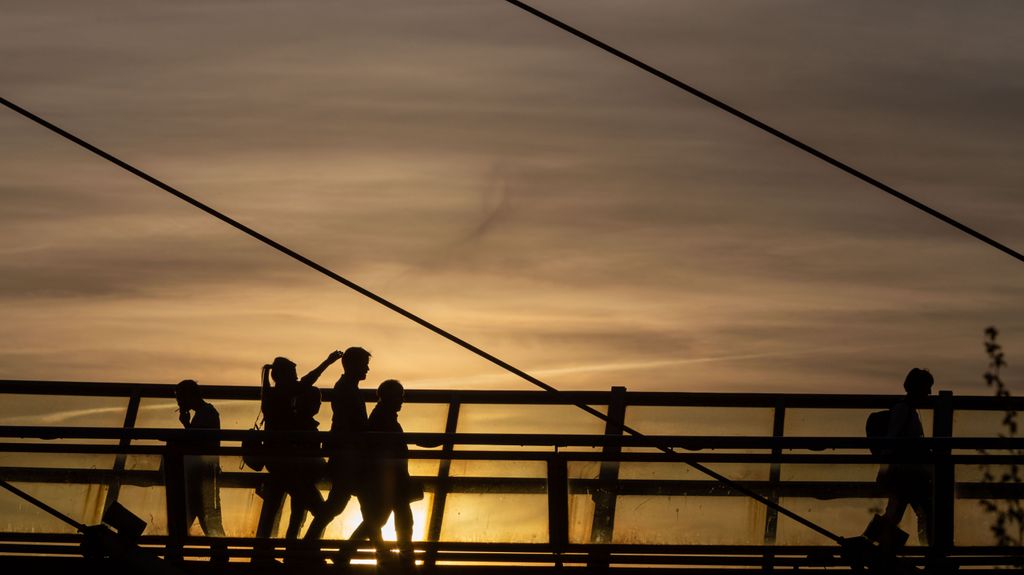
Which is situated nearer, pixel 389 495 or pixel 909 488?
pixel 909 488

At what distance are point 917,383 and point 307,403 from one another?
4275 mm

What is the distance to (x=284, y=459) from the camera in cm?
1098

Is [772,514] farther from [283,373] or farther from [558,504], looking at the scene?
[283,373]

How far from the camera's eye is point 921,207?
1455cm

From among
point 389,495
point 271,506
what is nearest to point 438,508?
point 389,495

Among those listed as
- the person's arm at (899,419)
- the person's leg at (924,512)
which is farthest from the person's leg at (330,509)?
the person's arm at (899,419)

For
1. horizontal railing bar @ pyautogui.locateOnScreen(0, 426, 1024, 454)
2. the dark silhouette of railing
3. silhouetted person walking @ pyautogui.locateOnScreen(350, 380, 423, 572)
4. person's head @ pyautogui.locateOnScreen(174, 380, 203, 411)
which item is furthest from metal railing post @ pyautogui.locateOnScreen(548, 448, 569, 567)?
person's head @ pyautogui.locateOnScreen(174, 380, 203, 411)

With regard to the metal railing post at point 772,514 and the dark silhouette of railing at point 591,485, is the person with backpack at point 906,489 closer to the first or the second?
the dark silhouette of railing at point 591,485

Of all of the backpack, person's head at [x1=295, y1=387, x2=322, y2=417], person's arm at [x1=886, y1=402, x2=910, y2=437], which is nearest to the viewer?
person's head at [x1=295, y1=387, x2=322, y2=417]

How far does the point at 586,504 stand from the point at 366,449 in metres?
1.33

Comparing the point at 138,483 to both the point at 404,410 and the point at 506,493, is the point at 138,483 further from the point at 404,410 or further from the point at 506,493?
the point at 404,410

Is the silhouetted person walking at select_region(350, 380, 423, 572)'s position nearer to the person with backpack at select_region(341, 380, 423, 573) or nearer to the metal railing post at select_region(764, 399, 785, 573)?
the person with backpack at select_region(341, 380, 423, 573)

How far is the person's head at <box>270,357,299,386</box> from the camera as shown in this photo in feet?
39.8

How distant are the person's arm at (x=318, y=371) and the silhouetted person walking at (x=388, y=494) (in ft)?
5.00
